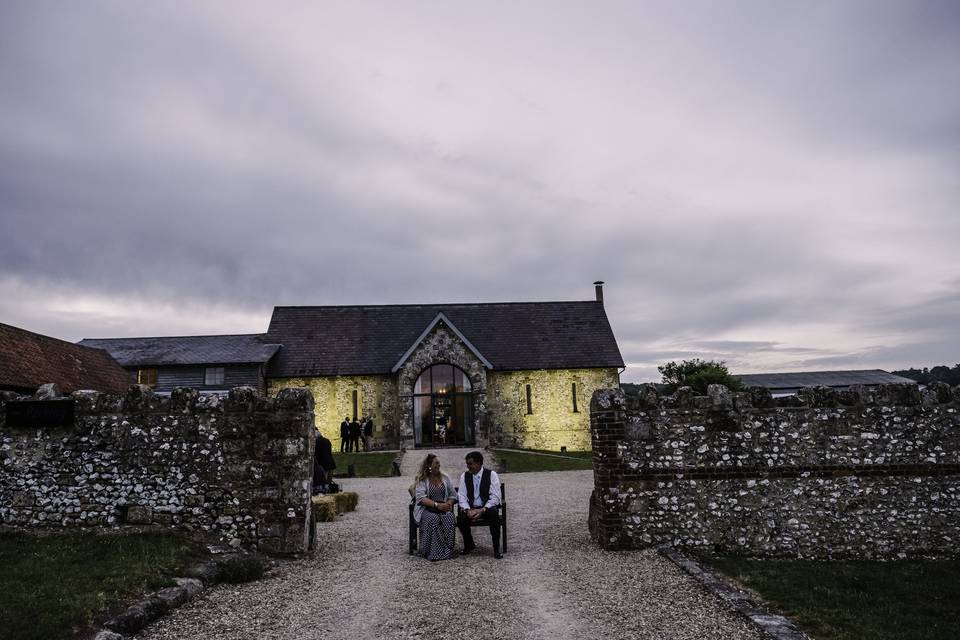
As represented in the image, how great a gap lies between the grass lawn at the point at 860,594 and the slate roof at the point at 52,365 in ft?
71.9

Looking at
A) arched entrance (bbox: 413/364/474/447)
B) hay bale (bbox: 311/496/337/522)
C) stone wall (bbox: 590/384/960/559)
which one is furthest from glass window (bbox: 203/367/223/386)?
stone wall (bbox: 590/384/960/559)

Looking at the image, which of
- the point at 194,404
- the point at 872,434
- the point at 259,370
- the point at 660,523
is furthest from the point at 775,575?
the point at 259,370

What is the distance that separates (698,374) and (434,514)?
3261cm

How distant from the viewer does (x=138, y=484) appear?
902 centimetres

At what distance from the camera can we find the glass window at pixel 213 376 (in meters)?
32.2

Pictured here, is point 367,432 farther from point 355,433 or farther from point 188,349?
point 188,349

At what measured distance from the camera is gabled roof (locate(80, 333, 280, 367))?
32188 millimetres

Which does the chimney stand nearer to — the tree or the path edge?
the tree

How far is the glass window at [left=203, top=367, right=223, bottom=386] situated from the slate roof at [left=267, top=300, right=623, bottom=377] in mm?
2409

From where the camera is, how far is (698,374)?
Result: 126ft

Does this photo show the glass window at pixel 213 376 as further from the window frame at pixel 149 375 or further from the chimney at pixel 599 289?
the chimney at pixel 599 289

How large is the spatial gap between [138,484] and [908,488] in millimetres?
11357

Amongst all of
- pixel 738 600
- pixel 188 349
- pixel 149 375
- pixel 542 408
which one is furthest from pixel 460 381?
pixel 738 600

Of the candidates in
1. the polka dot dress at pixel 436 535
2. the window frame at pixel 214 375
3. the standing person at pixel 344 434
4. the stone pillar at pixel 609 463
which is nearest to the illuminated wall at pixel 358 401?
the standing person at pixel 344 434
